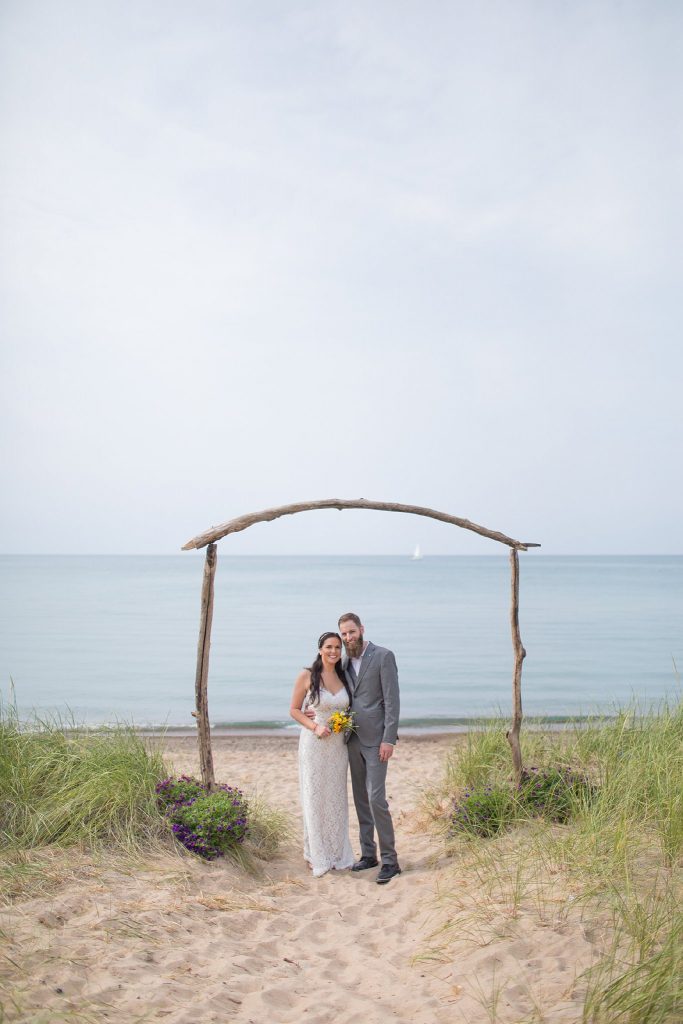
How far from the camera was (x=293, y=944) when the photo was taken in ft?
16.5

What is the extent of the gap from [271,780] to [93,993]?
6.63 meters

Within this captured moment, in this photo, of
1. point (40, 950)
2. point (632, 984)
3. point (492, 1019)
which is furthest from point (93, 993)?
point (632, 984)

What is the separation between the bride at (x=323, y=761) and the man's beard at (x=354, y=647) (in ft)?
0.25

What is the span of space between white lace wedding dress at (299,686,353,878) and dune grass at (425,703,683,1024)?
101cm

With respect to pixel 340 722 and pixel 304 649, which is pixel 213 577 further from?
pixel 304 649

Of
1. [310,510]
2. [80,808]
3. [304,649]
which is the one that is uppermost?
[310,510]

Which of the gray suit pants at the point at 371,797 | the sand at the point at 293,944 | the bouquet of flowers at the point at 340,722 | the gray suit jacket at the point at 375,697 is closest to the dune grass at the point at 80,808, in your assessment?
the sand at the point at 293,944

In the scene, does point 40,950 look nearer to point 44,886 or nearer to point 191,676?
point 44,886

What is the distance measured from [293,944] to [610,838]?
2192mm

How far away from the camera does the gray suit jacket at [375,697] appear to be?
21.5ft

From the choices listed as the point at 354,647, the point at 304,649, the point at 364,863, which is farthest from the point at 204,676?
the point at 304,649

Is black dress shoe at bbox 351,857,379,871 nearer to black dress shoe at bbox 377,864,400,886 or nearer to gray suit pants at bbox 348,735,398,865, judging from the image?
gray suit pants at bbox 348,735,398,865

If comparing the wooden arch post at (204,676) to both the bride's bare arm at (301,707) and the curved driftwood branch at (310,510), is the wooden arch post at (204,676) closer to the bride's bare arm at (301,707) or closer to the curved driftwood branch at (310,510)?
the curved driftwood branch at (310,510)

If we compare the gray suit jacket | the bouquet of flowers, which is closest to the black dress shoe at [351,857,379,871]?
the gray suit jacket
